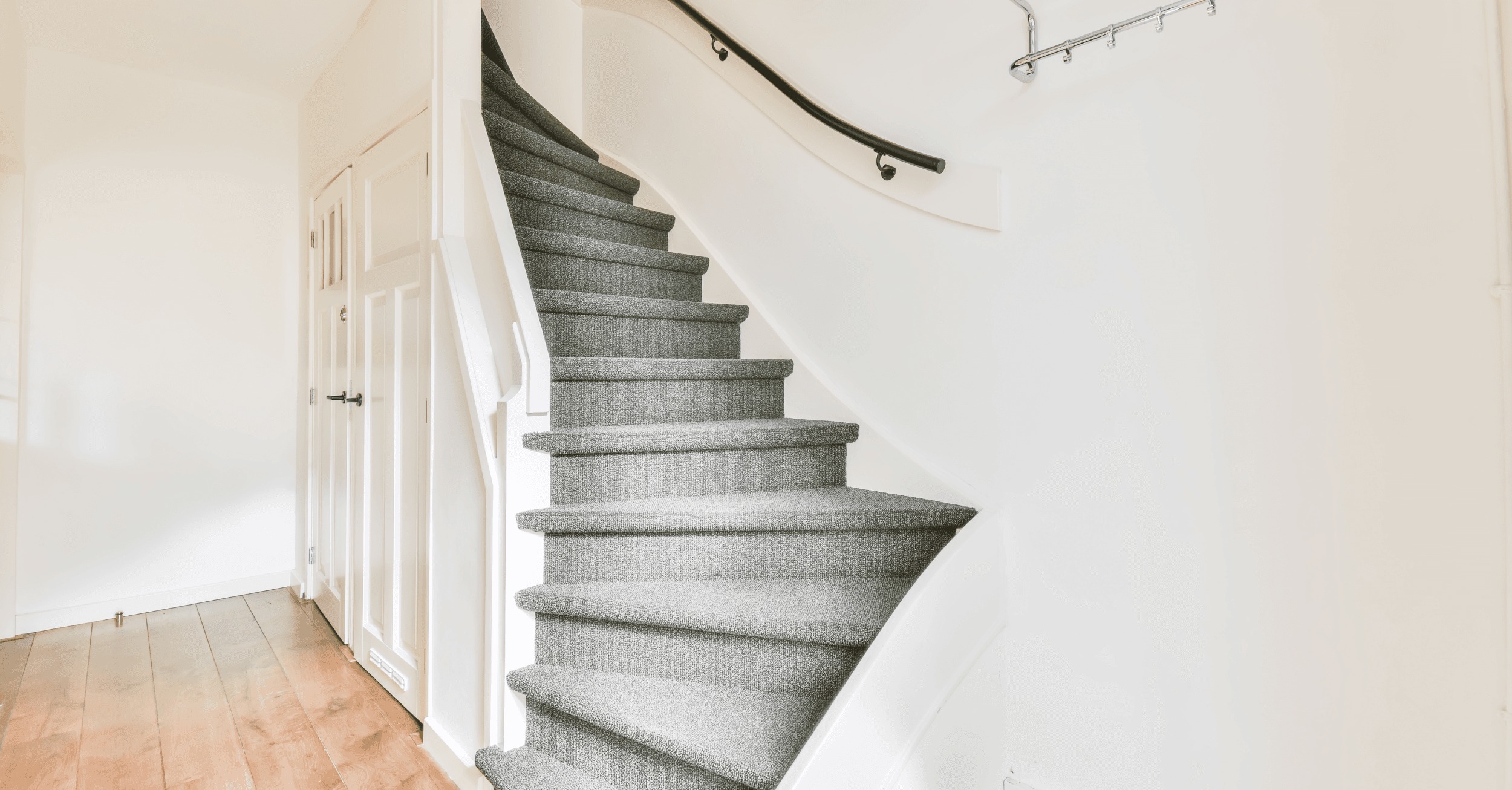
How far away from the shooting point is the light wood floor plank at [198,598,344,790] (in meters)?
1.82

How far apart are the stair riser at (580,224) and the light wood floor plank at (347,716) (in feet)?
5.30

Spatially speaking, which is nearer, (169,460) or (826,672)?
(826,672)

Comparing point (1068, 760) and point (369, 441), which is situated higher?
point (369, 441)

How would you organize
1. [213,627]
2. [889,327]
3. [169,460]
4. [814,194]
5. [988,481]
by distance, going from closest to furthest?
[988,481], [889,327], [814,194], [213,627], [169,460]

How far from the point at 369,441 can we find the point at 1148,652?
2579 millimetres

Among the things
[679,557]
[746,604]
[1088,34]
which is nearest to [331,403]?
[679,557]

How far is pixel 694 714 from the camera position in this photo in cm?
133

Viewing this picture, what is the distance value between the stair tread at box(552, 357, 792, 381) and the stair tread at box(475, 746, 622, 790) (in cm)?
88

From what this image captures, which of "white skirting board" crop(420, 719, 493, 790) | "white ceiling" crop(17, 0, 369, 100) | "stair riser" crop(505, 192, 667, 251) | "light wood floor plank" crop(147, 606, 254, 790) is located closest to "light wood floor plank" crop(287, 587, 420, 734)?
"white skirting board" crop(420, 719, 493, 790)

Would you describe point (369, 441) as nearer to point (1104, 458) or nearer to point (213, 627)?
Result: point (213, 627)

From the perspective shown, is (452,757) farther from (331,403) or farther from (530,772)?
(331,403)

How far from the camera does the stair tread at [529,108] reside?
8.45 feet

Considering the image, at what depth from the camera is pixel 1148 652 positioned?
1324mm

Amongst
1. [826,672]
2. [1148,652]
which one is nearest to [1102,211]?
[1148,652]
